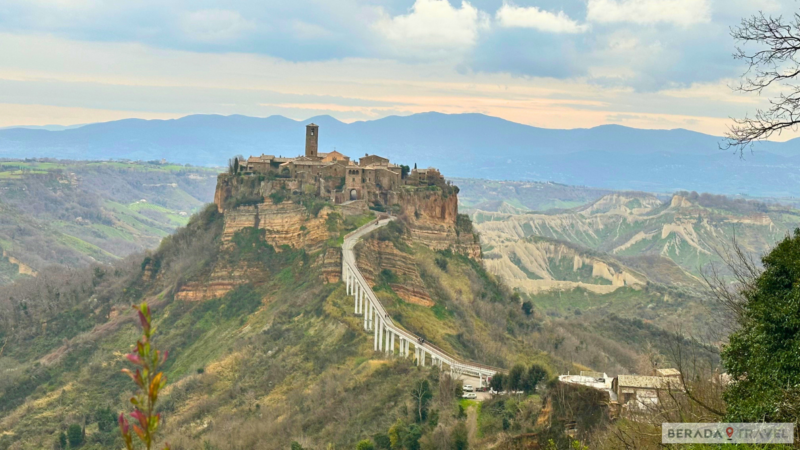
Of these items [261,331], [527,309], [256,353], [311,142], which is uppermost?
[311,142]

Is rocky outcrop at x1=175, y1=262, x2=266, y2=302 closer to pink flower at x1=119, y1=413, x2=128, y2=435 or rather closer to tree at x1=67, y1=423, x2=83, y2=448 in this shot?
tree at x1=67, y1=423, x2=83, y2=448

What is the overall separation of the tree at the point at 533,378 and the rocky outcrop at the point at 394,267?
22.2 metres

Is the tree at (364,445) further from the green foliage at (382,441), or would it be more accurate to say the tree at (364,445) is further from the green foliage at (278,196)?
the green foliage at (278,196)

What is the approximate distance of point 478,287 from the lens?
8012 centimetres

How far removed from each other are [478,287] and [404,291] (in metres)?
14.8

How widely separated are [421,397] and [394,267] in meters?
27.0

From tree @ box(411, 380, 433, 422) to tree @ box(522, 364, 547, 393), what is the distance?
4.64 m

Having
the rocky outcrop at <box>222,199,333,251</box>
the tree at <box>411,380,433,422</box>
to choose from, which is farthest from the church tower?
the tree at <box>411,380,433,422</box>

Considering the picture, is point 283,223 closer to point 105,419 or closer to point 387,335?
point 105,419

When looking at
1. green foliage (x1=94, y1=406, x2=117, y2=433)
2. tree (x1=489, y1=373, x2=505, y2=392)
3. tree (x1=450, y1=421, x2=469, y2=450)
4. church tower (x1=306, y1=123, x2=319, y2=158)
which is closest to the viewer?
tree (x1=450, y1=421, x2=469, y2=450)

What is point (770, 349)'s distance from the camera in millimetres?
18016

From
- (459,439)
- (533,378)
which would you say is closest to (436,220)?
(533,378)

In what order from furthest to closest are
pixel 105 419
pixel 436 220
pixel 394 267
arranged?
pixel 436 220 < pixel 394 267 < pixel 105 419

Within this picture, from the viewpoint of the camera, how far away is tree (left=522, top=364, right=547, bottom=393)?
140 ft
